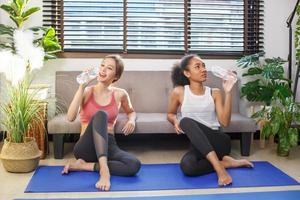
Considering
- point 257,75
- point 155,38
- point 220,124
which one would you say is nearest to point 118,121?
point 220,124

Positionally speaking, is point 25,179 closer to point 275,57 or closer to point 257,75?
point 257,75

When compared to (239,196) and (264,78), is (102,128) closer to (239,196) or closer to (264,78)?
(239,196)

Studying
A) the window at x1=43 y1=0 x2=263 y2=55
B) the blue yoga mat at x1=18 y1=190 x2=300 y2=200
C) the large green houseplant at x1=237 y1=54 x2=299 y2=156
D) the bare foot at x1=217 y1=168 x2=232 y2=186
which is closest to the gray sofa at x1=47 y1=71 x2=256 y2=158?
the large green houseplant at x1=237 y1=54 x2=299 y2=156

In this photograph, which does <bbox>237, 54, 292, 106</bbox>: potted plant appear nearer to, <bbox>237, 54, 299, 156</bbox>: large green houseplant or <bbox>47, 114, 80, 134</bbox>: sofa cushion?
<bbox>237, 54, 299, 156</bbox>: large green houseplant

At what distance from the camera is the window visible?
395 centimetres

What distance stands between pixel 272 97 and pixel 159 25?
142 centimetres

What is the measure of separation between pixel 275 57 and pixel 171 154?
1.71m

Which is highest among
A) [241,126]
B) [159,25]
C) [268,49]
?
[159,25]

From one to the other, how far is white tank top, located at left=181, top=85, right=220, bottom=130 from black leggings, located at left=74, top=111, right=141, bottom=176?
59 centimetres

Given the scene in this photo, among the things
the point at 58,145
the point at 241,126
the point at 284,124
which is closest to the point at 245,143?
the point at 241,126

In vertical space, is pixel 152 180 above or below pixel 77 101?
below

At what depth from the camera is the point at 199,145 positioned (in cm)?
268

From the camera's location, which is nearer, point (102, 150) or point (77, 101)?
point (102, 150)

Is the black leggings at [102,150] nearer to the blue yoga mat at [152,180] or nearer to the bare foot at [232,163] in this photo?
the blue yoga mat at [152,180]
